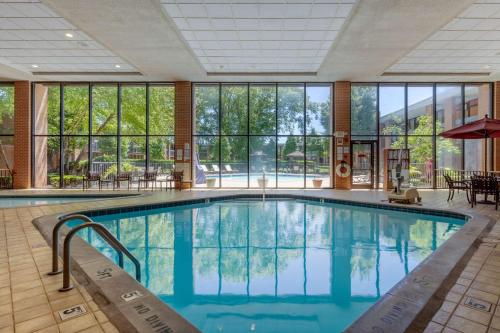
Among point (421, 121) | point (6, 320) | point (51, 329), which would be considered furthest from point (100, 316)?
point (421, 121)

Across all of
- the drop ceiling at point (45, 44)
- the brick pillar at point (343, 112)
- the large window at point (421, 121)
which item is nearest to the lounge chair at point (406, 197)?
the brick pillar at point (343, 112)

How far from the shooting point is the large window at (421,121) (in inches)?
395

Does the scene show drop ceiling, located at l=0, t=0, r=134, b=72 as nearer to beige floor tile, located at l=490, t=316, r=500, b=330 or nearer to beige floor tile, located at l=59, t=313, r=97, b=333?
beige floor tile, located at l=59, t=313, r=97, b=333

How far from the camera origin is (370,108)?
10.1 metres

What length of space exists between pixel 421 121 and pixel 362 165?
2573mm

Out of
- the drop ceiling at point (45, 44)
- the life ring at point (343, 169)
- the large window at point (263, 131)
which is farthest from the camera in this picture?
the large window at point (263, 131)

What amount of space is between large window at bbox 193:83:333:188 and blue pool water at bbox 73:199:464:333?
3.77 metres

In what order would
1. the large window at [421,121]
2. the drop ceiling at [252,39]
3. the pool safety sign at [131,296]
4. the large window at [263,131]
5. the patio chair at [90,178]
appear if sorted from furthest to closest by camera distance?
the large window at [263,131]
the large window at [421,121]
the patio chair at [90,178]
the drop ceiling at [252,39]
the pool safety sign at [131,296]

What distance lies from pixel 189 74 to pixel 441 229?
25.1ft

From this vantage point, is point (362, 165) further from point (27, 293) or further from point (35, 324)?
point (35, 324)

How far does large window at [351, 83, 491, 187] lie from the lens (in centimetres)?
1004

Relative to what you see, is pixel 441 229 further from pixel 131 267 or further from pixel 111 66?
pixel 111 66

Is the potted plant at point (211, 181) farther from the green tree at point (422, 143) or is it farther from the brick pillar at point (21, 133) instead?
the green tree at point (422, 143)

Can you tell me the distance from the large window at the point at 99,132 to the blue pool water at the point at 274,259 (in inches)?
171
